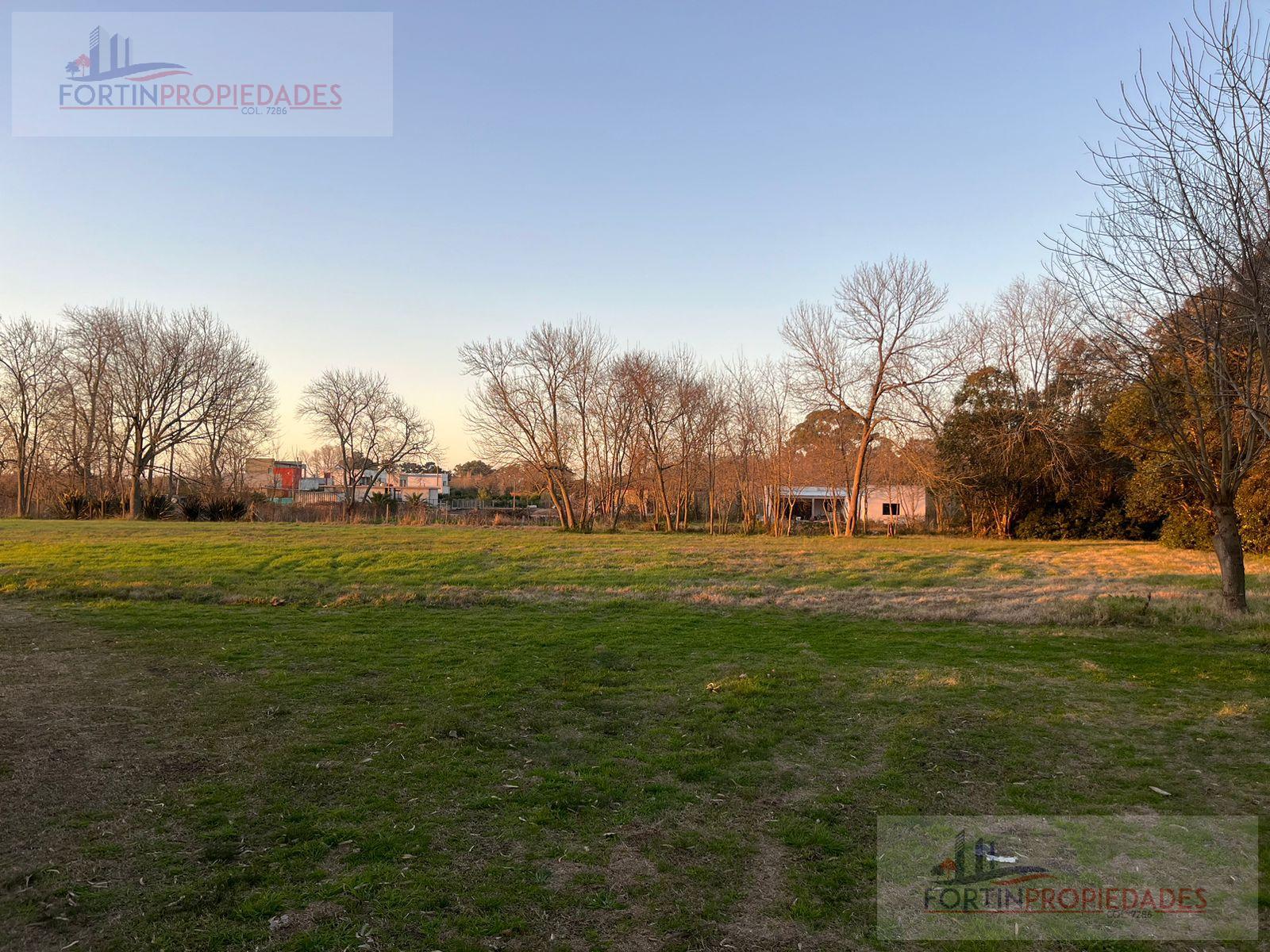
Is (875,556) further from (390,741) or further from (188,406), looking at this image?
(188,406)

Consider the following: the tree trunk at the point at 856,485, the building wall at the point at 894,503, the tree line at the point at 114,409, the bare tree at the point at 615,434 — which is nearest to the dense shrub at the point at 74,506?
the tree line at the point at 114,409

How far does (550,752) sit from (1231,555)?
33.5 ft

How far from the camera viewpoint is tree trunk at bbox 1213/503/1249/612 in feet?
32.2

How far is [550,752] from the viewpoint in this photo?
511cm

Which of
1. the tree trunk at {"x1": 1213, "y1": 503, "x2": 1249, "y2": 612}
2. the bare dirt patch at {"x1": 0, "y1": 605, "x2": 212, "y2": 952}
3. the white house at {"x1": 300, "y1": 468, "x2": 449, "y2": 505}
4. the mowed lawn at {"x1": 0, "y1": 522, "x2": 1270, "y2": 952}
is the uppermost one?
the white house at {"x1": 300, "y1": 468, "x2": 449, "y2": 505}

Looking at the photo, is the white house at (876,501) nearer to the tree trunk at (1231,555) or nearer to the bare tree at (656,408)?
the bare tree at (656,408)

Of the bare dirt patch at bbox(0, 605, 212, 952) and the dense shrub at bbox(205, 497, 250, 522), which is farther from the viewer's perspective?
the dense shrub at bbox(205, 497, 250, 522)

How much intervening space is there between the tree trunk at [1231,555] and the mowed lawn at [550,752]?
2.32ft

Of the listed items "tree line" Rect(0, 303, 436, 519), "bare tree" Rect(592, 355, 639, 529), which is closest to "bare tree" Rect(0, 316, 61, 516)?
"tree line" Rect(0, 303, 436, 519)

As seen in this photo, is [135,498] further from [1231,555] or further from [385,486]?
[1231,555]

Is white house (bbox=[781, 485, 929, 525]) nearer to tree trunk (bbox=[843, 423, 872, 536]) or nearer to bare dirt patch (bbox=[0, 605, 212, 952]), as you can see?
tree trunk (bbox=[843, 423, 872, 536])

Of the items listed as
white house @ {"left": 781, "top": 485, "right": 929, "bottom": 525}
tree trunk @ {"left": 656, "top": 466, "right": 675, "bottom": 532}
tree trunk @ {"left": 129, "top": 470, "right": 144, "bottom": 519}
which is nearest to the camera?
tree trunk @ {"left": 656, "top": 466, "right": 675, "bottom": 532}

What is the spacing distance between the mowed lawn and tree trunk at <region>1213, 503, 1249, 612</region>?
0.71 metres

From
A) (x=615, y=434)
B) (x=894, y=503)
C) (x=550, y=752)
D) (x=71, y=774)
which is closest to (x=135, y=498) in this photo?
(x=615, y=434)
